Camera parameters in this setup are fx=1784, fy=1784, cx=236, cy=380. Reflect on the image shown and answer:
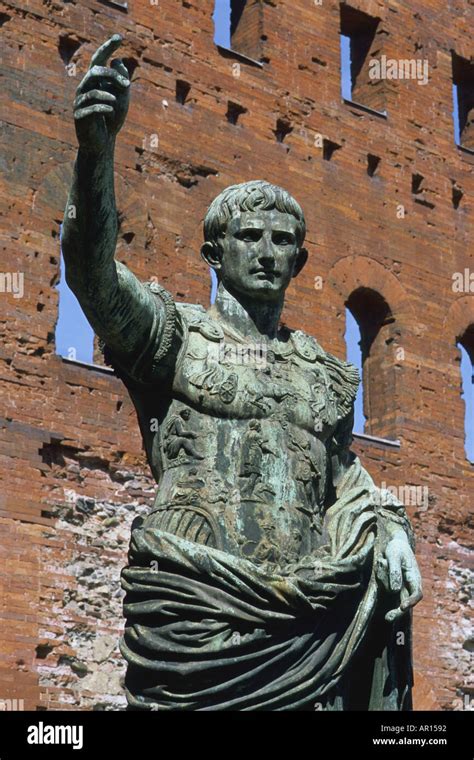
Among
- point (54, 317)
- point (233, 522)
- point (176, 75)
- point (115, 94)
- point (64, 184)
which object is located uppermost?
point (176, 75)

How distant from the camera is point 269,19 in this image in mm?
19438

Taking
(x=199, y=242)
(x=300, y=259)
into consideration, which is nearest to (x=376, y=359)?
(x=199, y=242)

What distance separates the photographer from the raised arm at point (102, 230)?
15.1ft

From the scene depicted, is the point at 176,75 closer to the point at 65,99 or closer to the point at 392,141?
the point at 65,99

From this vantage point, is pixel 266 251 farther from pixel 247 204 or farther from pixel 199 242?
pixel 199 242

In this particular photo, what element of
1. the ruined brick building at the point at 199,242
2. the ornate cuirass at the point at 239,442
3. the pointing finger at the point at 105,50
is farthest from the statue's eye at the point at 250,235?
the ruined brick building at the point at 199,242

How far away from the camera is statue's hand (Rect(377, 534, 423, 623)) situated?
16.2ft

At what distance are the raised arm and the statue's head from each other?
0.33 m

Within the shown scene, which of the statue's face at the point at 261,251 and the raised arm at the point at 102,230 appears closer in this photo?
the raised arm at the point at 102,230

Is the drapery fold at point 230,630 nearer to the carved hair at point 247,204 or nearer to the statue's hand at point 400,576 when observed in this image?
the statue's hand at point 400,576

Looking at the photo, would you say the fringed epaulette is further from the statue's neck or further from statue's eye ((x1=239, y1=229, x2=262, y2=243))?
statue's eye ((x1=239, y1=229, x2=262, y2=243))
